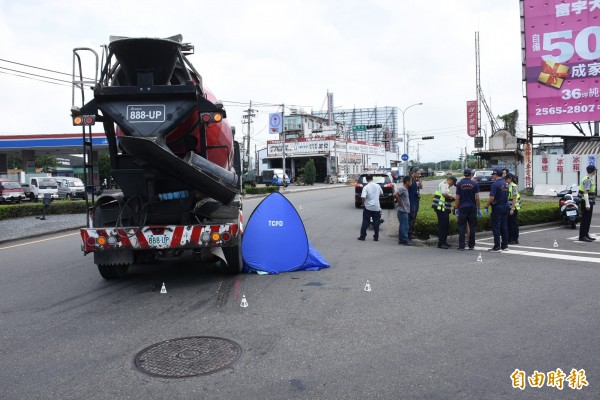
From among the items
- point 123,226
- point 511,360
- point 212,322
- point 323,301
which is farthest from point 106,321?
point 511,360

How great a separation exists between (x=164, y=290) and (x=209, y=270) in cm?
158

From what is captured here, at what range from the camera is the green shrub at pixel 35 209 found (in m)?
20.3

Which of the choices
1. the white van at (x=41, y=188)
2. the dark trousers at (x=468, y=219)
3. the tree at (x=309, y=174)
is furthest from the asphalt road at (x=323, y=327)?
the tree at (x=309, y=174)

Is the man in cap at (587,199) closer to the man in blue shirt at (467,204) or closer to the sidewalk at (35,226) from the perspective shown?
the man in blue shirt at (467,204)

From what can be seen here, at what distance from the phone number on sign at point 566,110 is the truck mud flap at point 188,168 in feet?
79.7

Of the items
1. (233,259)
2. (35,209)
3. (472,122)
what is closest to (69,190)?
(35,209)

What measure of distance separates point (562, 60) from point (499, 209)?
19.8 meters

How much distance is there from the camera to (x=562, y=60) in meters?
25.7

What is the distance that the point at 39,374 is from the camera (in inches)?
168

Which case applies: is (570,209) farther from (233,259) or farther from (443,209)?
(233,259)

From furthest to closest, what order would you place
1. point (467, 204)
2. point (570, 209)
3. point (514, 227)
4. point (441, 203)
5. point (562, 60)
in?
point (562, 60) → point (570, 209) → point (514, 227) → point (441, 203) → point (467, 204)

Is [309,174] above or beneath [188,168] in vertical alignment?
above

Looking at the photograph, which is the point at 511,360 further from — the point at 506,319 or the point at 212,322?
the point at 212,322

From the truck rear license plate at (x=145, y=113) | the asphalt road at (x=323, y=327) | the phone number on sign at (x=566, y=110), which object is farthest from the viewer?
the phone number on sign at (x=566, y=110)
